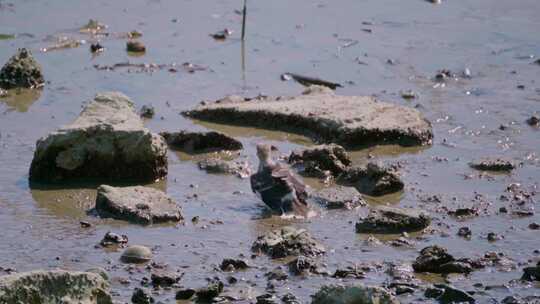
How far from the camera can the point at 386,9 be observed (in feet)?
51.9

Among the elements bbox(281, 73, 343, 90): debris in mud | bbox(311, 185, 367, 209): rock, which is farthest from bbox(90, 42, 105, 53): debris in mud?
bbox(311, 185, 367, 209): rock

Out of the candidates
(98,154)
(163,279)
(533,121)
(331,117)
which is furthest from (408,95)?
(163,279)

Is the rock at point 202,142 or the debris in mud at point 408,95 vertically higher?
the rock at point 202,142

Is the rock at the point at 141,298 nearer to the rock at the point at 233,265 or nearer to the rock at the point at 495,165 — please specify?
the rock at the point at 233,265

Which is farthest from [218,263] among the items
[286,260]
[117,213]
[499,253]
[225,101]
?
[225,101]

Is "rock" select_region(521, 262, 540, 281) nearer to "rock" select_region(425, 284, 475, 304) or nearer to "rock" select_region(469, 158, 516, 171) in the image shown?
"rock" select_region(425, 284, 475, 304)

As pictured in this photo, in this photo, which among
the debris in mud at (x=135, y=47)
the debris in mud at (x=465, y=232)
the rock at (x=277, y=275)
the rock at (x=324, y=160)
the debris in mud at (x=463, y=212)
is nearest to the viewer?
the rock at (x=277, y=275)

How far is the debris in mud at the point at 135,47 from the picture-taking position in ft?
44.1

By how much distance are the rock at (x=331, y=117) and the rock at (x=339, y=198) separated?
4.49 ft

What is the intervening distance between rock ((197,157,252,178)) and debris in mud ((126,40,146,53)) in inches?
136

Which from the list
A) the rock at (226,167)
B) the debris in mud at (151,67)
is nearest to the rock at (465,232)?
the rock at (226,167)

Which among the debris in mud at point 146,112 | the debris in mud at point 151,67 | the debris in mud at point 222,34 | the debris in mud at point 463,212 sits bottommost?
the debris in mud at point 222,34

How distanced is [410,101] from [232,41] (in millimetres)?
2581

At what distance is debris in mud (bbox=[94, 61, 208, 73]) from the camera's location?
42.1ft
